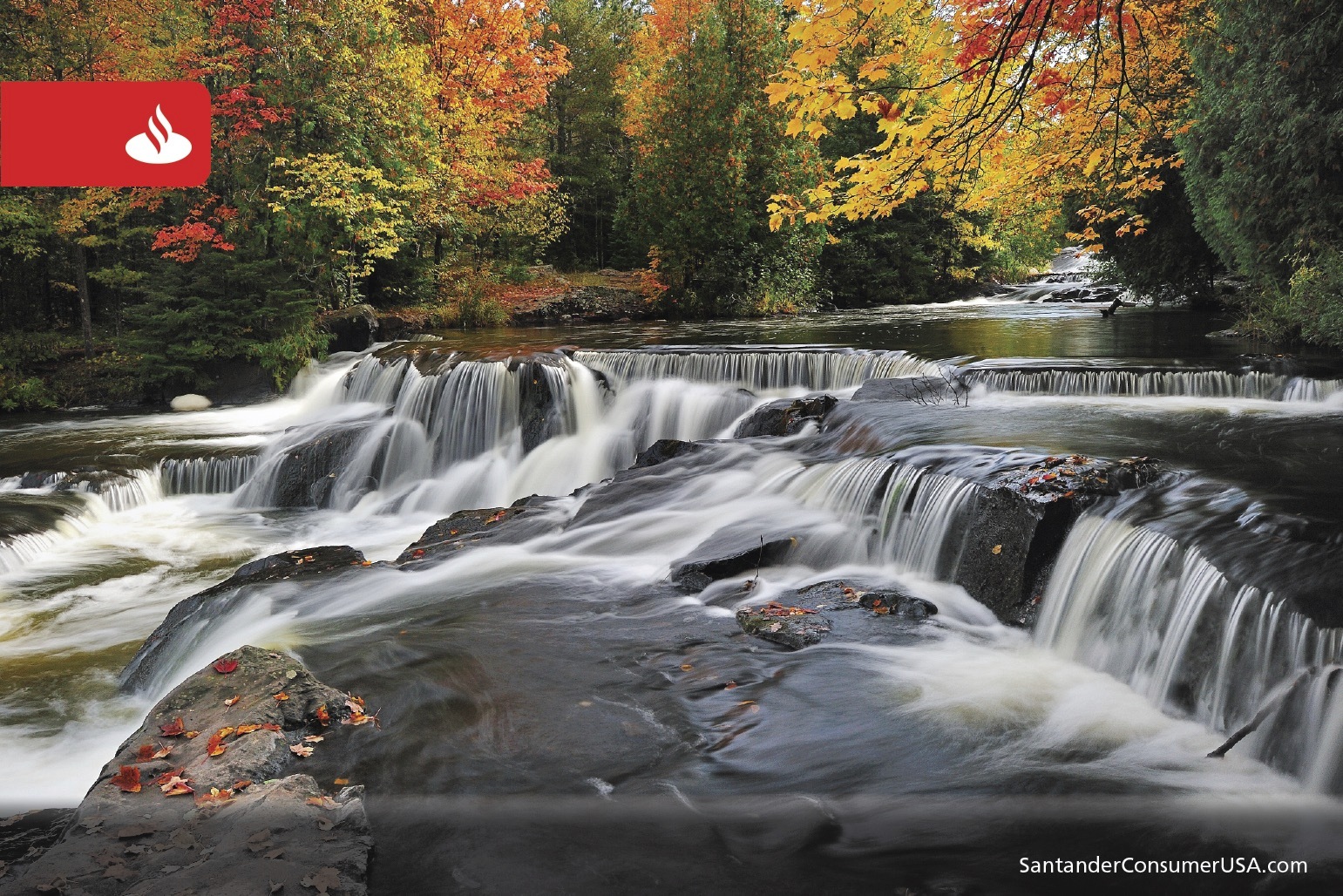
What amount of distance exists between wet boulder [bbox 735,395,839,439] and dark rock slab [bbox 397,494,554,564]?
277cm

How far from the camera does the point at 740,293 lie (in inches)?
879

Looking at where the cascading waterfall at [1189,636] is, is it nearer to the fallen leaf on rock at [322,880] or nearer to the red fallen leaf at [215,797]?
the fallen leaf on rock at [322,880]

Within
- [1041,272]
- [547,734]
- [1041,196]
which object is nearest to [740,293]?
[1041,196]

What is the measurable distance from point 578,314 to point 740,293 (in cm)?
430

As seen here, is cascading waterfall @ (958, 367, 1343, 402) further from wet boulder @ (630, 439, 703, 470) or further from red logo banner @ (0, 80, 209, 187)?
red logo banner @ (0, 80, 209, 187)

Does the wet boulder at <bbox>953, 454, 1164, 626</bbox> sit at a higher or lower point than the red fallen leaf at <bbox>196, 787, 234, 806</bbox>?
higher

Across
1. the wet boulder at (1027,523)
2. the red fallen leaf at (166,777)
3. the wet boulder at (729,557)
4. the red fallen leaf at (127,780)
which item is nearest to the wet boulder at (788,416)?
the wet boulder at (729,557)

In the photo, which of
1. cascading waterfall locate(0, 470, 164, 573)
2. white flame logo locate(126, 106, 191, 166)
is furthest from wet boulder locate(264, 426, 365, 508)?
white flame logo locate(126, 106, 191, 166)

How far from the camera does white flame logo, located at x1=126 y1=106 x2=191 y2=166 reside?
15.1m

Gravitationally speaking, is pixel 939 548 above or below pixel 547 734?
above

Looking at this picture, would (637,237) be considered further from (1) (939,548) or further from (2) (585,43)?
(1) (939,548)

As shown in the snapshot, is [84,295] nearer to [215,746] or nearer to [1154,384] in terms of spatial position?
[215,746]

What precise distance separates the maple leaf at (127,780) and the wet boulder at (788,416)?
7.42 metres

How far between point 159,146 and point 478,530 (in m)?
12.1
